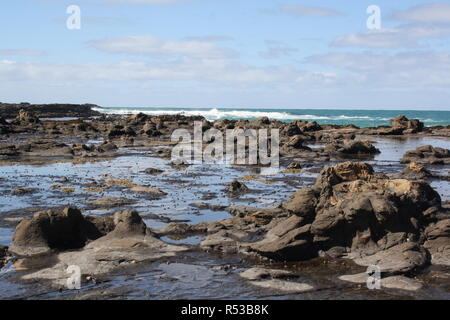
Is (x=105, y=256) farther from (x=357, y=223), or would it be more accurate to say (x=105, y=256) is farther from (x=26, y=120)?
(x=26, y=120)

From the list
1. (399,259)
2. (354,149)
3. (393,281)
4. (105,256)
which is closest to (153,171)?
(105,256)

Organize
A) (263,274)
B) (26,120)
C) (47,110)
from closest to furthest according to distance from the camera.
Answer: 1. (263,274)
2. (26,120)
3. (47,110)

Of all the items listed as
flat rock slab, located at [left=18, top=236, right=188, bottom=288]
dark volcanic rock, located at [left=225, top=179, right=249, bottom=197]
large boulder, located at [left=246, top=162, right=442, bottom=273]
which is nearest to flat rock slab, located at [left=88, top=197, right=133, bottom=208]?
dark volcanic rock, located at [left=225, top=179, right=249, bottom=197]

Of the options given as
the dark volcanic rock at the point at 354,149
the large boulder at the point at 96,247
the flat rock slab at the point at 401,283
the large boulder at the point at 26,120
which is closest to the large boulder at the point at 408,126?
the dark volcanic rock at the point at 354,149

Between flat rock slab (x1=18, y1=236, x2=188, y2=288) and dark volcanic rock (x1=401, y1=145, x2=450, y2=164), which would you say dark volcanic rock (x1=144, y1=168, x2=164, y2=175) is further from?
dark volcanic rock (x1=401, y1=145, x2=450, y2=164)

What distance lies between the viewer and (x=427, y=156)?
4862 centimetres

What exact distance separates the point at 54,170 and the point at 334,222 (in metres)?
27.2

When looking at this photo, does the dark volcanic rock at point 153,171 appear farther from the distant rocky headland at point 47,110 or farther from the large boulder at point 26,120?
the distant rocky headland at point 47,110

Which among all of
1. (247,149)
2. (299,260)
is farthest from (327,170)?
(247,149)

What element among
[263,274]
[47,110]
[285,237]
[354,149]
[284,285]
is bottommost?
[284,285]

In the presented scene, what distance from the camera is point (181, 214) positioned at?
24.2m

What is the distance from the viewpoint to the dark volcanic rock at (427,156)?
45041 mm
